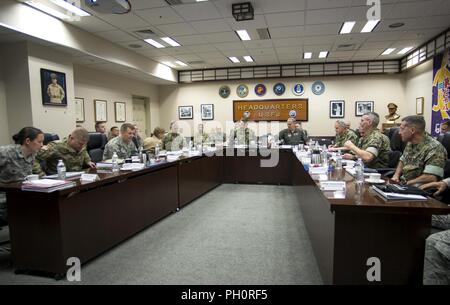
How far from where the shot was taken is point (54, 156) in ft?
9.73

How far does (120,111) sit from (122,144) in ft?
14.1

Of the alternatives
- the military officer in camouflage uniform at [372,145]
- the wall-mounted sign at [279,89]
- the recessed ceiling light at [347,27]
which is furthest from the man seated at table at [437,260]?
the wall-mounted sign at [279,89]

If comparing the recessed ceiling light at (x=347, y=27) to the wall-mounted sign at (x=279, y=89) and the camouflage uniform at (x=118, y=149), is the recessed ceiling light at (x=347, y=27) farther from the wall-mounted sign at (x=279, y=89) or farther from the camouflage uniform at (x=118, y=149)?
the camouflage uniform at (x=118, y=149)

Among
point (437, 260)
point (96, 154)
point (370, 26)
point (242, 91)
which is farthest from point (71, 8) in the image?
point (242, 91)

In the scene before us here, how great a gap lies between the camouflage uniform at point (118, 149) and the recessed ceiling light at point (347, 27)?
14.1ft

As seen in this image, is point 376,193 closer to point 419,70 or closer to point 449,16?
point 449,16

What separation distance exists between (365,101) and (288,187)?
4.72m

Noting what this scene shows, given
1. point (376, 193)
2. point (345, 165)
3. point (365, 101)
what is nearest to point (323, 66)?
point (365, 101)

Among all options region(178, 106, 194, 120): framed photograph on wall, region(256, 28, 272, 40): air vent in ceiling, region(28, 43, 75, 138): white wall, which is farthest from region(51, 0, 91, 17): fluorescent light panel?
region(178, 106, 194, 120): framed photograph on wall

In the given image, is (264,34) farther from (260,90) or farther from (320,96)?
(320,96)

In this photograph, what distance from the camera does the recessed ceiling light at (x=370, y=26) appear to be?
16.4 ft

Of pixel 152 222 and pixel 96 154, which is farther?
pixel 96 154

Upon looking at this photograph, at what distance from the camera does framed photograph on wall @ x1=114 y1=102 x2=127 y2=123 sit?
24.9ft

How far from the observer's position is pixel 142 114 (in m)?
9.27
